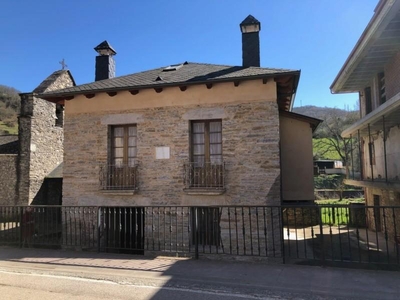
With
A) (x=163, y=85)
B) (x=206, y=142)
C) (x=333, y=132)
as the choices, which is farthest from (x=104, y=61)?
(x=333, y=132)

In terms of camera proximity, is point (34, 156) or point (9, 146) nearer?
point (34, 156)

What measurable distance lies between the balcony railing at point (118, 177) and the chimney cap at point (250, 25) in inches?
255

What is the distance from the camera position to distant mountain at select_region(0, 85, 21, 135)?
46156mm

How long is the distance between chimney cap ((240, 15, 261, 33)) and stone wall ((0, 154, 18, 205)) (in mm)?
14170

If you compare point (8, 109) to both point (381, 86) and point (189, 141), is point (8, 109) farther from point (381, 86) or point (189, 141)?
point (381, 86)

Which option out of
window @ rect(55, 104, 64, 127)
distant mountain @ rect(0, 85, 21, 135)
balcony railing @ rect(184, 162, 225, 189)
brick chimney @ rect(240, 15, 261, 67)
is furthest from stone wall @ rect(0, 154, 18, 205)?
distant mountain @ rect(0, 85, 21, 135)

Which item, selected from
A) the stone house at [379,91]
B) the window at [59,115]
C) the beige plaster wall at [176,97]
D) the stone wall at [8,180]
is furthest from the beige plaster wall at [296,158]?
the window at [59,115]

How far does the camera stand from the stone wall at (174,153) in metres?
8.70

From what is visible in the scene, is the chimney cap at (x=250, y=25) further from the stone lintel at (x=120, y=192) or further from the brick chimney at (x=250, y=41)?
the stone lintel at (x=120, y=192)

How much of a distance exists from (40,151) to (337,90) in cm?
1659

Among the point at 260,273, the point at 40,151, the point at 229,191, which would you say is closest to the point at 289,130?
the point at 229,191

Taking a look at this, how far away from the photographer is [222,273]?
18.4 ft

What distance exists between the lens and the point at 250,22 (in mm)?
11180

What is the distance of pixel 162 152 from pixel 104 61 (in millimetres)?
6642
